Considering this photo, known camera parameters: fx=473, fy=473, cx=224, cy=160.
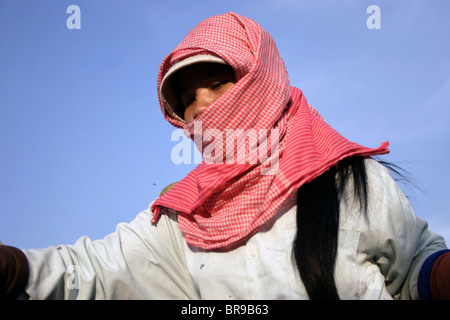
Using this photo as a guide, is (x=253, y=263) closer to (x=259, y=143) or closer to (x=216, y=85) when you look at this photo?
(x=259, y=143)

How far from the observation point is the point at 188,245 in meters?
2.86

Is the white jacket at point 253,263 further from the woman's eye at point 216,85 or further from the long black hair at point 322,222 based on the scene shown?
the woman's eye at point 216,85

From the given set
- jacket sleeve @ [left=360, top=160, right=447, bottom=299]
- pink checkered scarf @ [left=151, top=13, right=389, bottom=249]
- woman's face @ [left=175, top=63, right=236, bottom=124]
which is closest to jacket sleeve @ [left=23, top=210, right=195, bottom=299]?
pink checkered scarf @ [left=151, top=13, right=389, bottom=249]

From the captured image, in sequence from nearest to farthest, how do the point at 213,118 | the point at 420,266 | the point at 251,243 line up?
1. the point at 420,266
2. the point at 251,243
3. the point at 213,118

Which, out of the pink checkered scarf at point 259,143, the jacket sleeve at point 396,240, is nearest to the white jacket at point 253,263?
the jacket sleeve at point 396,240

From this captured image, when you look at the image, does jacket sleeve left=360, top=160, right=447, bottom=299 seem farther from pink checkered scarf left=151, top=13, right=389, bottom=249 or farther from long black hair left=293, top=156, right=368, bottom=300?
pink checkered scarf left=151, top=13, right=389, bottom=249

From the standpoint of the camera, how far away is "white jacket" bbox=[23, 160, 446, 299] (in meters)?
2.31

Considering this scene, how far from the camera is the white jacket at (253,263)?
231 cm

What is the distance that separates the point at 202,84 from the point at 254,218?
95 cm

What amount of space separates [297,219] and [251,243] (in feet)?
0.96

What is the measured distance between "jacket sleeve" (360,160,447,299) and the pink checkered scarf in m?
0.28
